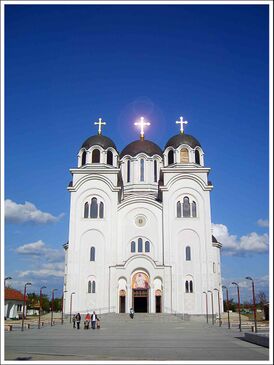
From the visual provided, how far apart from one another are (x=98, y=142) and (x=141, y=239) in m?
10.6

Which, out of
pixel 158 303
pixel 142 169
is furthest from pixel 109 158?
pixel 158 303

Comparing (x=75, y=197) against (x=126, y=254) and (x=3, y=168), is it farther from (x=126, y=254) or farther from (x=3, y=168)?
(x=3, y=168)

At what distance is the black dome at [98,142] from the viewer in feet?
135

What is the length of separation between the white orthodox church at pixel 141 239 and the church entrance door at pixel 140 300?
0.09 meters

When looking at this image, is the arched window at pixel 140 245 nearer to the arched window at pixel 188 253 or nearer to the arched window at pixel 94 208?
the arched window at pixel 188 253

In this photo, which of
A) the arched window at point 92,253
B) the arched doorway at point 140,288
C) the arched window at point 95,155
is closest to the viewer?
the arched doorway at point 140,288

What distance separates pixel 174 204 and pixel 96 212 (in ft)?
24.7

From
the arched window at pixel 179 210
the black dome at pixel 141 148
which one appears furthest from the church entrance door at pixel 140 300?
the black dome at pixel 141 148

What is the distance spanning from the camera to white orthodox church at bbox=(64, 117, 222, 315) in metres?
36.4

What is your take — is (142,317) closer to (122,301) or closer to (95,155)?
(122,301)

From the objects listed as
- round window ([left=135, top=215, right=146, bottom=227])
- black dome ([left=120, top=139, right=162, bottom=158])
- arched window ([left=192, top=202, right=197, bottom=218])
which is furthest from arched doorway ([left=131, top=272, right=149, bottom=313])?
black dome ([left=120, top=139, right=162, bottom=158])

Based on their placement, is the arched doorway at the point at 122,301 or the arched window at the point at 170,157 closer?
the arched doorway at the point at 122,301

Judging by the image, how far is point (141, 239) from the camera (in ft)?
127

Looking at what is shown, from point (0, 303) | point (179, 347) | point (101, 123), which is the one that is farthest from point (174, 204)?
point (0, 303)
